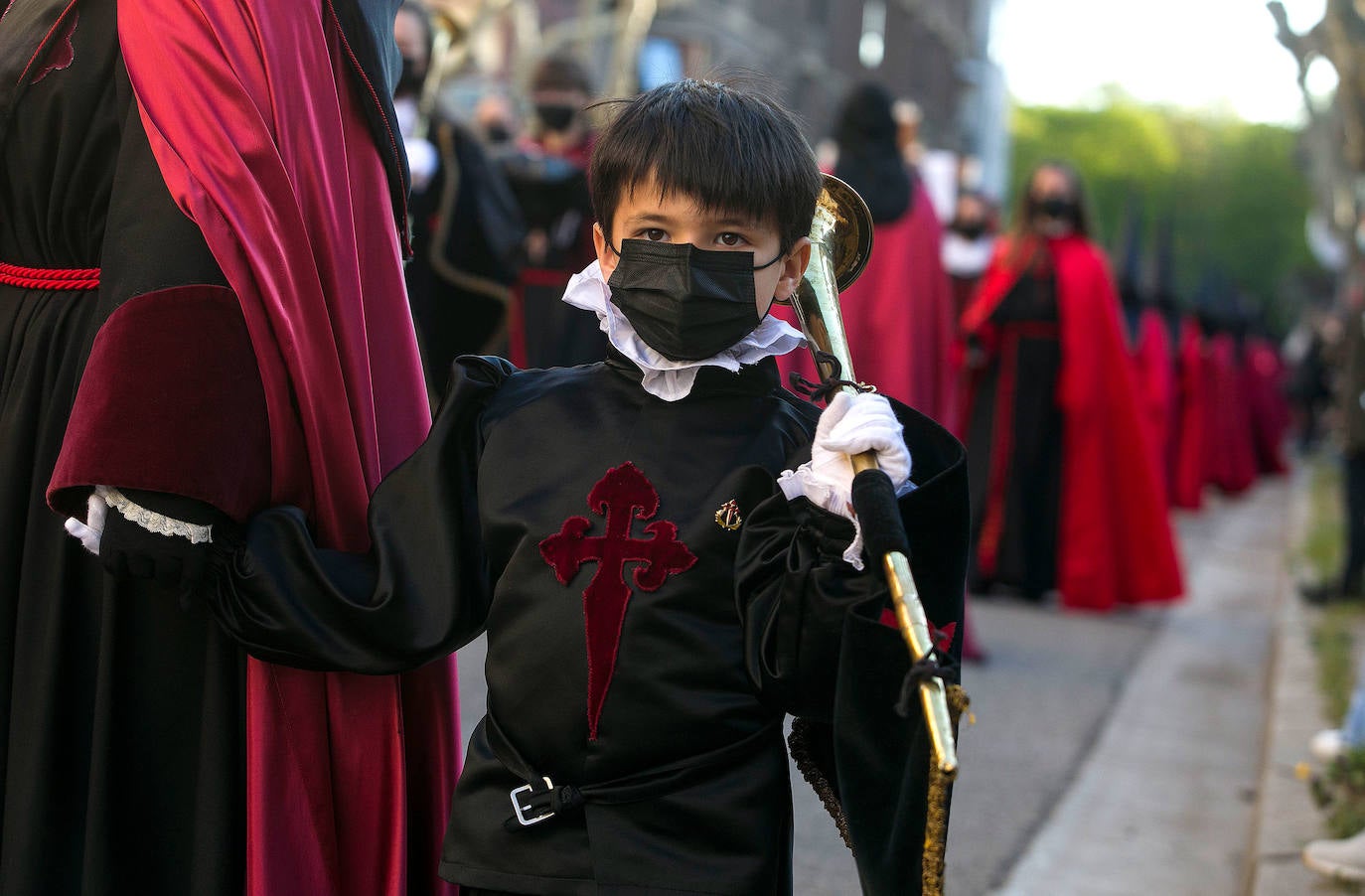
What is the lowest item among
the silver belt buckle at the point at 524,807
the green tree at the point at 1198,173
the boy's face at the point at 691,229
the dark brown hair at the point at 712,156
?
the silver belt buckle at the point at 524,807

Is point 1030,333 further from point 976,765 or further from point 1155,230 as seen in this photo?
point 1155,230

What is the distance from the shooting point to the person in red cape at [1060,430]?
857 centimetres

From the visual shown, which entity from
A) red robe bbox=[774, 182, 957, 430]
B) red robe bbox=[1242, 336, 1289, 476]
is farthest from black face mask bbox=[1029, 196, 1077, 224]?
red robe bbox=[1242, 336, 1289, 476]

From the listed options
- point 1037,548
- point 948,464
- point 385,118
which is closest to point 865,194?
point 1037,548

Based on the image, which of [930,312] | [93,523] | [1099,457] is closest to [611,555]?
[93,523]

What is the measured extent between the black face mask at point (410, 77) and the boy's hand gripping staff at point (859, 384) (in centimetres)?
349

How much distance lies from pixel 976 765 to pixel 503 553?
3.27 metres

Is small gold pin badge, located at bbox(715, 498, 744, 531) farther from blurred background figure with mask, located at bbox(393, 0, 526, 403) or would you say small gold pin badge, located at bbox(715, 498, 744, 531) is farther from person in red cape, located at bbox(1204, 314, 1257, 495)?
person in red cape, located at bbox(1204, 314, 1257, 495)

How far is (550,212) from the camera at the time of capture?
8.23 meters

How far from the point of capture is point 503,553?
2.39 metres

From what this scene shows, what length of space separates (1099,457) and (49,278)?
A: 680 cm

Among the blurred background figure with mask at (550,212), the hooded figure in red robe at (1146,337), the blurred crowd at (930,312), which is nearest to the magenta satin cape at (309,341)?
the blurred crowd at (930,312)

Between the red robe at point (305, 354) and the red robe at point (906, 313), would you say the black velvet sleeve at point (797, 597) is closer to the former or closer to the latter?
the red robe at point (305, 354)

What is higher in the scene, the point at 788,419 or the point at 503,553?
the point at 788,419
